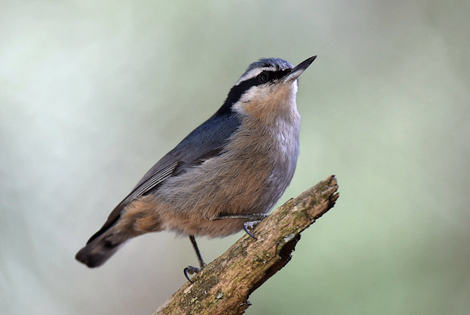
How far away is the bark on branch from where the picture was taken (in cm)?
310

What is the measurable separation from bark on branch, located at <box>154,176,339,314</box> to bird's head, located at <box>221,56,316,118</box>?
1400 mm

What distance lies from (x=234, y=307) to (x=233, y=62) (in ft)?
10.4

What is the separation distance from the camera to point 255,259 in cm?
325

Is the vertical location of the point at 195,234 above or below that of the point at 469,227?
above

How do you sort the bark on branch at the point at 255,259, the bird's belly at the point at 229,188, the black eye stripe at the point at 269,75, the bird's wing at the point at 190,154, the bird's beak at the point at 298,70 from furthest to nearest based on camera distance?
the black eye stripe at the point at 269,75
the bird's wing at the point at 190,154
the bird's beak at the point at 298,70
the bird's belly at the point at 229,188
the bark on branch at the point at 255,259

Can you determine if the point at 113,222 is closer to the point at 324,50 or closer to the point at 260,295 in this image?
the point at 260,295

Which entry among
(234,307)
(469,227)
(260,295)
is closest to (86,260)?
(260,295)

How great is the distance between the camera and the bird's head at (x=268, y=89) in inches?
177

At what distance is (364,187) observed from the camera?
5.05 meters

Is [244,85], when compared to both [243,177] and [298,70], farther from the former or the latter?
[243,177]

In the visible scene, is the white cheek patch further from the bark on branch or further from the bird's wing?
the bark on branch

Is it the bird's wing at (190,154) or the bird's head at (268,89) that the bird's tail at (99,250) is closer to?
the bird's wing at (190,154)

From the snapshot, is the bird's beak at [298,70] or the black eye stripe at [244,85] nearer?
the bird's beak at [298,70]

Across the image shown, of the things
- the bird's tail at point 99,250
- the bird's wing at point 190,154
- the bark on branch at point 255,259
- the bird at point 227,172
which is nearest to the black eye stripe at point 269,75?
the bird at point 227,172
